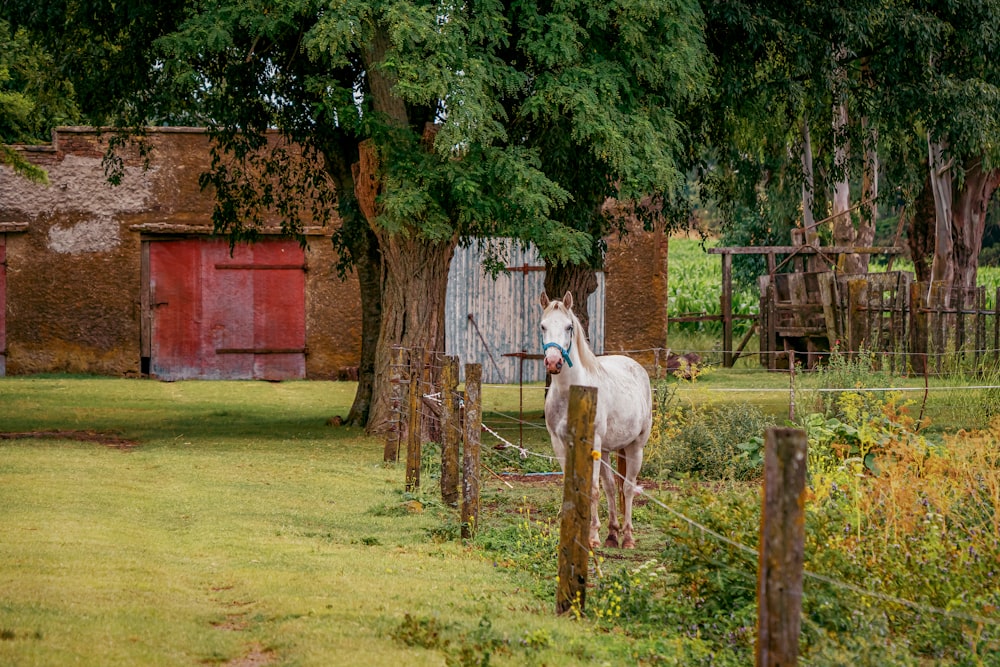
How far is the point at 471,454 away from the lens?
10.4 metres

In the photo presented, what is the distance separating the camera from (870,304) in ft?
70.6

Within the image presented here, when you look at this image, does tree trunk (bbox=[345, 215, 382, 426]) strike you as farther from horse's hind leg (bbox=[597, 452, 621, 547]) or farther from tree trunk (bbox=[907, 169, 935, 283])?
tree trunk (bbox=[907, 169, 935, 283])

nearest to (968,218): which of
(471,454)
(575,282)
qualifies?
(575,282)

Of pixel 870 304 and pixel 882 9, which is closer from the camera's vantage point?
pixel 882 9

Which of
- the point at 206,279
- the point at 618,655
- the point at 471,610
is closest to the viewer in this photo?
the point at 618,655

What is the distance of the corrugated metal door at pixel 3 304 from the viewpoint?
2673cm

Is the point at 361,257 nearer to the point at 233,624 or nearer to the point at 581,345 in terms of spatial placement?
the point at 581,345

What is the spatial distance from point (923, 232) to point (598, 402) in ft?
71.6

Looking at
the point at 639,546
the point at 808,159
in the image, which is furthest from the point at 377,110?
the point at 808,159

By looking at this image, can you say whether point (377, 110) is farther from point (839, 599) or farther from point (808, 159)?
point (808, 159)

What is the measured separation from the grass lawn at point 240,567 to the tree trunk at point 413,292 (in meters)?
1.59

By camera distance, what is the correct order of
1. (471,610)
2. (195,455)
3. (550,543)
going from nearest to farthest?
(471,610) → (550,543) → (195,455)

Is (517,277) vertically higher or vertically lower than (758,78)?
lower

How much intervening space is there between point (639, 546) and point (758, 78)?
11405mm
